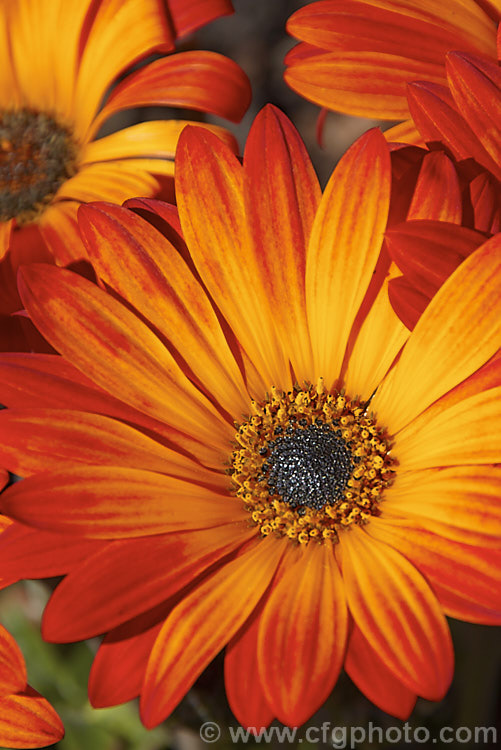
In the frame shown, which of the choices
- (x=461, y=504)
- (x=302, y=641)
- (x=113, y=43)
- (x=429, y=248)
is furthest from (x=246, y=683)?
(x=113, y=43)

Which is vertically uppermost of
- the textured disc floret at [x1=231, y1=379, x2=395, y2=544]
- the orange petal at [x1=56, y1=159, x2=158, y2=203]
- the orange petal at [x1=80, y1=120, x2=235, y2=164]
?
the orange petal at [x1=80, y1=120, x2=235, y2=164]

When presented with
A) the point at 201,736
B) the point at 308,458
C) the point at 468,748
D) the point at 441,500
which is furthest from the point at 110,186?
the point at 468,748

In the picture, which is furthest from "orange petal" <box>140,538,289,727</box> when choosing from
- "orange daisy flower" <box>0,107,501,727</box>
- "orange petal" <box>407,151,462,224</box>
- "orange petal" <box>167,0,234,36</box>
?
"orange petal" <box>167,0,234,36</box>

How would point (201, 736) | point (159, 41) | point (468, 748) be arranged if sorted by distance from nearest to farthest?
point (159, 41) < point (201, 736) < point (468, 748)

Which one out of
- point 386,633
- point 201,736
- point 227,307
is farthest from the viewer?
point 201,736

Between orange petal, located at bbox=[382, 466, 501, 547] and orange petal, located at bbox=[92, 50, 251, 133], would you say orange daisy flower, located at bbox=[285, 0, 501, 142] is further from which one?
orange petal, located at bbox=[382, 466, 501, 547]

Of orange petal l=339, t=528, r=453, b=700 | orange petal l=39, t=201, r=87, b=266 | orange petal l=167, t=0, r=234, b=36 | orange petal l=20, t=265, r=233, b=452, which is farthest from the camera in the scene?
orange petal l=167, t=0, r=234, b=36

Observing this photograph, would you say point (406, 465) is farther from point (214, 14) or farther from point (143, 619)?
point (214, 14)
